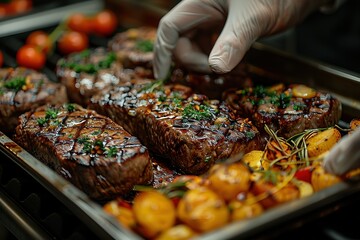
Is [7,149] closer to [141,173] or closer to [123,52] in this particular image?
[141,173]

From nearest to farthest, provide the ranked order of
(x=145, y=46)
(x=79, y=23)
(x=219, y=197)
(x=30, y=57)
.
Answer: (x=219, y=197) < (x=145, y=46) < (x=30, y=57) < (x=79, y=23)

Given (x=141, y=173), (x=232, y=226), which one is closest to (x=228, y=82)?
(x=141, y=173)

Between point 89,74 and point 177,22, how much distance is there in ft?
2.99

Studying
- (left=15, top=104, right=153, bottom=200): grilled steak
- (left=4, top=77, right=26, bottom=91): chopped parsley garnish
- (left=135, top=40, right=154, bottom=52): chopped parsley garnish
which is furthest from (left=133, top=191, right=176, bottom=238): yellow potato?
(left=135, top=40, right=154, bottom=52): chopped parsley garnish

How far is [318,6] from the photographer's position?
453 centimetres

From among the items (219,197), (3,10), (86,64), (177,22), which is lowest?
(3,10)

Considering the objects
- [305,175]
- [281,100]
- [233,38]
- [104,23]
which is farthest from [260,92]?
[104,23]

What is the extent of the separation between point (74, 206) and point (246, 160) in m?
1.03

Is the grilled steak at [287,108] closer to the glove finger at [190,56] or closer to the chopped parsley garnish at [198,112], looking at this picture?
the chopped parsley garnish at [198,112]

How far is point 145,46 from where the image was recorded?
4.73m

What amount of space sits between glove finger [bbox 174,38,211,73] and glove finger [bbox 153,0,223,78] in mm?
119

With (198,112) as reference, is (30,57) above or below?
below

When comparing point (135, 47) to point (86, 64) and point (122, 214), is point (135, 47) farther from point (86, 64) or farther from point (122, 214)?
point (122, 214)

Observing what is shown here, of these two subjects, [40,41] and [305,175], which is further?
[40,41]
